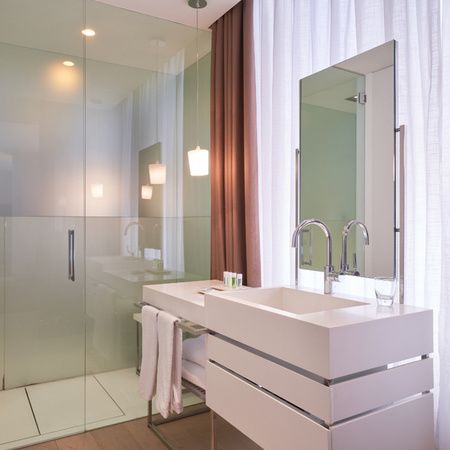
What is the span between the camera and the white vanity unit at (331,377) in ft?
4.19

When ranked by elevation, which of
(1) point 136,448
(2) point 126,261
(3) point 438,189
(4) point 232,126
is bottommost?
(1) point 136,448

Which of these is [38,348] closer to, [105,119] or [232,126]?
[105,119]

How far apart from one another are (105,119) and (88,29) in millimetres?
537

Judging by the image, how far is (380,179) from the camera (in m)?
1.82

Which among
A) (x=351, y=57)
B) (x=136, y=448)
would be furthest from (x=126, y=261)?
(x=351, y=57)

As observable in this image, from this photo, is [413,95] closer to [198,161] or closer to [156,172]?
[198,161]

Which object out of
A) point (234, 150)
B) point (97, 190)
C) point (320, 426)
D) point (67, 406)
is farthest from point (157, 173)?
point (320, 426)

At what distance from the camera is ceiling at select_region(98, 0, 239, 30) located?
2672 mm

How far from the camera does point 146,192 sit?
2.69 meters

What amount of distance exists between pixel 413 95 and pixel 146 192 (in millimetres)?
1635

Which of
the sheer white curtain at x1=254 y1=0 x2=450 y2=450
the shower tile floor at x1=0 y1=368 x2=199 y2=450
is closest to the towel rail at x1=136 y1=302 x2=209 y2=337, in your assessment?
the shower tile floor at x1=0 y1=368 x2=199 y2=450

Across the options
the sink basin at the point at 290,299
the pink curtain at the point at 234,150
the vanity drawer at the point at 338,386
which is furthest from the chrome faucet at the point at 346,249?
the pink curtain at the point at 234,150

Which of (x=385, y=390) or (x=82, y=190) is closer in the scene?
(x=385, y=390)

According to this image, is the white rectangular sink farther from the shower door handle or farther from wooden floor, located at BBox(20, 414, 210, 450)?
the shower door handle
